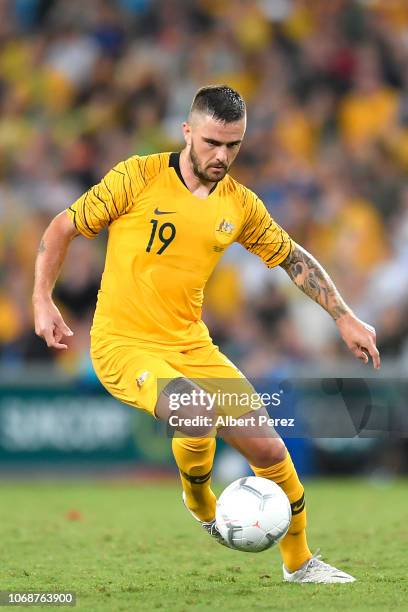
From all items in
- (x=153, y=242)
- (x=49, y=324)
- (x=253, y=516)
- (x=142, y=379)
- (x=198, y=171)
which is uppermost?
(x=198, y=171)

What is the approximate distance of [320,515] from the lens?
9.34 meters

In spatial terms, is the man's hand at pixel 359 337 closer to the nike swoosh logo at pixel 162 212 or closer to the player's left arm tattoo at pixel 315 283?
the player's left arm tattoo at pixel 315 283

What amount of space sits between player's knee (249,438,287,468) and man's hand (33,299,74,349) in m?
1.06

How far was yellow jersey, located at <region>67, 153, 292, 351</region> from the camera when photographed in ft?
20.0

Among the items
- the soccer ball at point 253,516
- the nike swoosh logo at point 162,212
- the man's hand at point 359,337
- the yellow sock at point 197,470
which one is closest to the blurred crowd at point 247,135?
the yellow sock at point 197,470

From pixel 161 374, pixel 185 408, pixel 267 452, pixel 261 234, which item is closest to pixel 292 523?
pixel 267 452

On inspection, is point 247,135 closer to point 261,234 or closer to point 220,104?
point 261,234

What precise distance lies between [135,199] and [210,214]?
1.26 feet

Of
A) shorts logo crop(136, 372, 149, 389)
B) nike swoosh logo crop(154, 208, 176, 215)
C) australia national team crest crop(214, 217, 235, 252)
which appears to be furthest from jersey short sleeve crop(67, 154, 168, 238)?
shorts logo crop(136, 372, 149, 389)

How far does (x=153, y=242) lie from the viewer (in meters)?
6.09

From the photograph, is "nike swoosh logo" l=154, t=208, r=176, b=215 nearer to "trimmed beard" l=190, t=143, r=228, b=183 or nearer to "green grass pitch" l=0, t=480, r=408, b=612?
"trimmed beard" l=190, t=143, r=228, b=183

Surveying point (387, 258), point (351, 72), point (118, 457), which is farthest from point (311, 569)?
point (351, 72)

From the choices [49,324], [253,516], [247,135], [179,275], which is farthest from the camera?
[247,135]

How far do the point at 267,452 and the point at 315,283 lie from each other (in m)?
0.95
